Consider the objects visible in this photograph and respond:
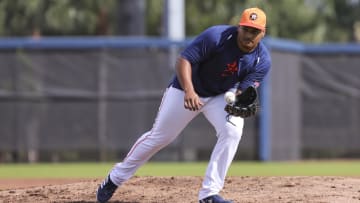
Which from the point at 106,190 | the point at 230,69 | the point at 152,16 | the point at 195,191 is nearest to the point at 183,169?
the point at 195,191

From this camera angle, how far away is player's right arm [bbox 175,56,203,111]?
701cm

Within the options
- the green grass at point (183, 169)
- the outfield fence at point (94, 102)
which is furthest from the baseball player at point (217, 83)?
the outfield fence at point (94, 102)

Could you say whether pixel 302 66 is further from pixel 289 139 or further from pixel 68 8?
pixel 68 8

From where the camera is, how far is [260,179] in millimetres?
9359

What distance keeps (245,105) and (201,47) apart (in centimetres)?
62

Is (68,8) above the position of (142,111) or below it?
above

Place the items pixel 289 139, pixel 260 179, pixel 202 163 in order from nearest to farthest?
pixel 260 179 → pixel 202 163 → pixel 289 139

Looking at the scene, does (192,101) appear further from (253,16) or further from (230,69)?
(253,16)

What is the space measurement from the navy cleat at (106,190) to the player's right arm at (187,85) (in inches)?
48.9

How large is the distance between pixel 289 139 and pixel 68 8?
27.5 ft

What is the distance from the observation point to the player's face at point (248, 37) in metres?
7.01

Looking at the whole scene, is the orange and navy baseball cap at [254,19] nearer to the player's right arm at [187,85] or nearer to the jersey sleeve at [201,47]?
the jersey sleeve at [201,47]

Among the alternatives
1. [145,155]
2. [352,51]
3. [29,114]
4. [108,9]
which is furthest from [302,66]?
[145,155]

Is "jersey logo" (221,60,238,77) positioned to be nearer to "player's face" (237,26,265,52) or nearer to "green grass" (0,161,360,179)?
"player's face" (237,26,265,52)
